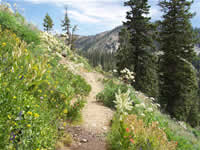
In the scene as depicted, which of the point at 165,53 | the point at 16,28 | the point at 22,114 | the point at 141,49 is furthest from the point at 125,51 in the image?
the point at 22,114

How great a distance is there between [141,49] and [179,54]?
3934mm

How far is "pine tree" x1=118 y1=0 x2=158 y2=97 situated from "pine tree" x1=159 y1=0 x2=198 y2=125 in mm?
1692

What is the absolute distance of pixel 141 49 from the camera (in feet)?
54.1

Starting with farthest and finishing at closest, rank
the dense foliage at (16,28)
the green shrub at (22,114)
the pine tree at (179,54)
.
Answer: the pine tree at (179,54) < the dense foliage at (16,28) < the green shrub at (22,114)

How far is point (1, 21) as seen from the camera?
6457 millimetres

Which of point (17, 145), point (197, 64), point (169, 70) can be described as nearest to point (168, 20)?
point (169, 70)

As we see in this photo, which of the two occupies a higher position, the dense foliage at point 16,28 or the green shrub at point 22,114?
the dense foliage at point 16,28

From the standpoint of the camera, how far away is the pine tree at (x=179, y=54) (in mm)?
15719

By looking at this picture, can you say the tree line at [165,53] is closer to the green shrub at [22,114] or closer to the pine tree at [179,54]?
the pine tree at [179,54]

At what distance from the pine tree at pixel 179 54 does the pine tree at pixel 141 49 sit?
5.55ft

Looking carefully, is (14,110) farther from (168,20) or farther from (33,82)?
(168,20)

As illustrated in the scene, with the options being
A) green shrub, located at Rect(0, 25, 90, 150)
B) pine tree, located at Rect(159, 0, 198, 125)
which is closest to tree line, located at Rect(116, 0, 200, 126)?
pine tree, located at Rect(159, 0, 198, 125)

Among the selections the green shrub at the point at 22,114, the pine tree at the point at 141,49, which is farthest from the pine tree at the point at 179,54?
the green shrub at the point at 22,114

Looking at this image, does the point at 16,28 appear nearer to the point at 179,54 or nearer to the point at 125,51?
the point at 125,51
